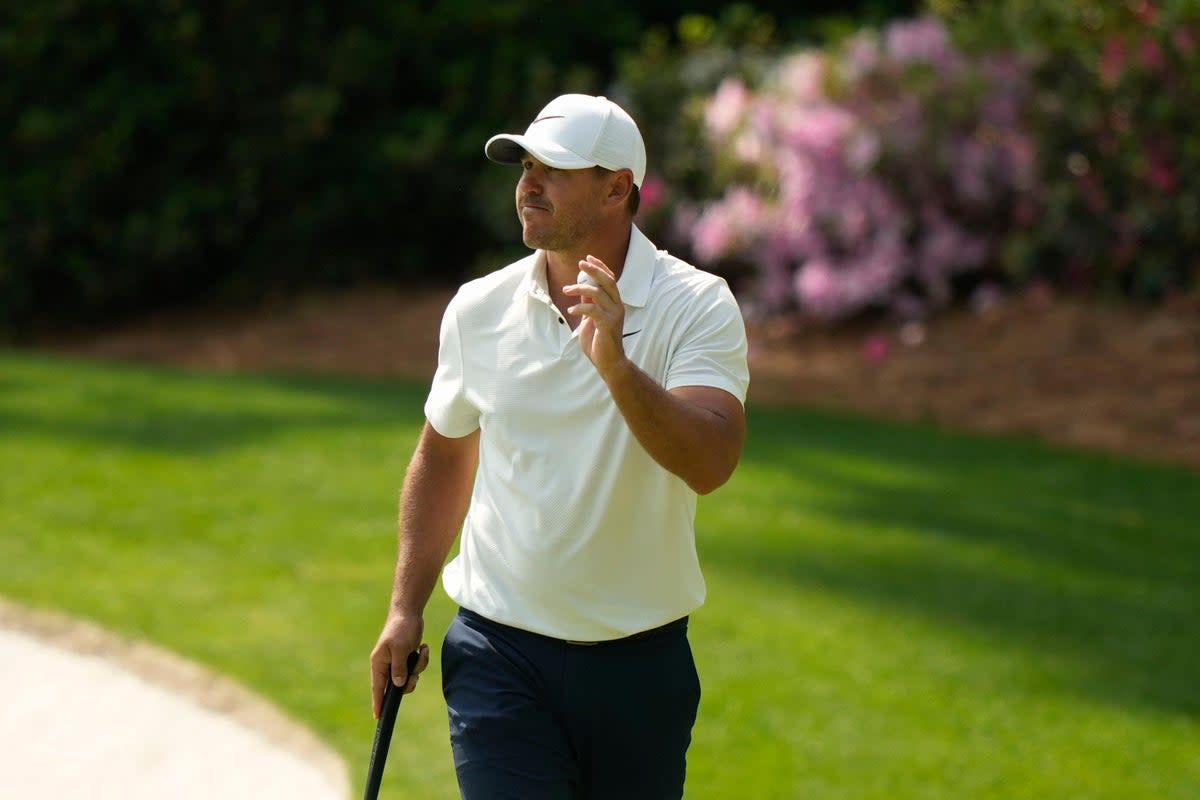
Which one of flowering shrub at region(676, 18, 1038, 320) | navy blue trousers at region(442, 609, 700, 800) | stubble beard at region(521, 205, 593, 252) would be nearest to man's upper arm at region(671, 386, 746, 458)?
stubble beard at region(521, 205, 593, 252)

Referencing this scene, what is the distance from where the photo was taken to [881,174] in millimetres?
11891

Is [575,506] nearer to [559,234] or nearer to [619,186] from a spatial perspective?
[559,234]

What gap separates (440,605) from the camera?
670cm

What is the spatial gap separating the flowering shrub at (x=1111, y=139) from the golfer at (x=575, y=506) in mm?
7936

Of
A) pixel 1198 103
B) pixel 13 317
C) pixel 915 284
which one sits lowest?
pixel 13 317

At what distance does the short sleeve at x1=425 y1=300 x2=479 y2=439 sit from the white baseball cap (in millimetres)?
387

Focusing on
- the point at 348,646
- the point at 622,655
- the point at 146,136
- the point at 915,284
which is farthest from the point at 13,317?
the point at 622,655

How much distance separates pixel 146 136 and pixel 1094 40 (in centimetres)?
797

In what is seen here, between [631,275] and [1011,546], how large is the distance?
15.1 ft

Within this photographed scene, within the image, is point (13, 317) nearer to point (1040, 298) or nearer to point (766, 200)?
point (766, 200)

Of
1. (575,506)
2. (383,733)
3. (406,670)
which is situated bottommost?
(383,733)

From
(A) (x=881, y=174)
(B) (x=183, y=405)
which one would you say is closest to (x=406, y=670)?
(B) (x=183, y=405)

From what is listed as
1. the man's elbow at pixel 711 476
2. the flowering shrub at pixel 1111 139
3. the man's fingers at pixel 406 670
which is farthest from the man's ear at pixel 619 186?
the flowering shrub at pixel 1111 139

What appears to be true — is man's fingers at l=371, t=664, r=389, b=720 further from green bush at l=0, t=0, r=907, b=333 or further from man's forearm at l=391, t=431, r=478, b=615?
green bush at l=0, t=0, r=907, b=333
